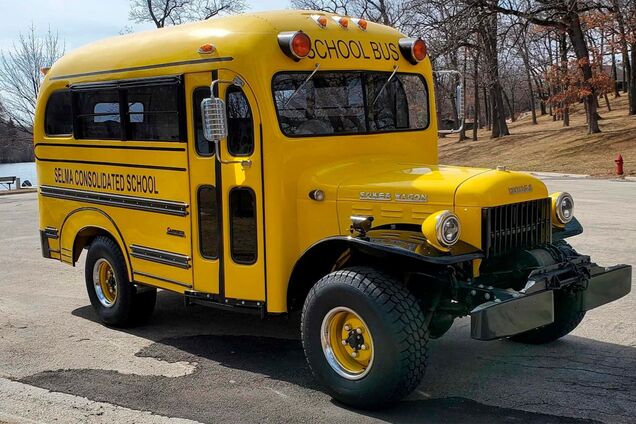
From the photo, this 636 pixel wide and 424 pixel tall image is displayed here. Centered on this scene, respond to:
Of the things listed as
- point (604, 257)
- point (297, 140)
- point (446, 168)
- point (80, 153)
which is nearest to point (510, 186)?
point (446, 168)

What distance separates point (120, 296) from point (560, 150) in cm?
2619

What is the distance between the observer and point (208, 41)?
547 centimetres

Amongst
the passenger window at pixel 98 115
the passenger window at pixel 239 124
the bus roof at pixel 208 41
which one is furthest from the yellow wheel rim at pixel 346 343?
the passenger window at pixel 98 115

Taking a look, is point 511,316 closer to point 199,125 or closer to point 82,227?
point 199,125

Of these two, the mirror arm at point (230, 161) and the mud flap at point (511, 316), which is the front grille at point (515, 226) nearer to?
the mud flap at point (511, 316)

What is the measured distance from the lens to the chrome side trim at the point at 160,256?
5.80 metres

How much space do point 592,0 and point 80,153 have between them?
2750 cm

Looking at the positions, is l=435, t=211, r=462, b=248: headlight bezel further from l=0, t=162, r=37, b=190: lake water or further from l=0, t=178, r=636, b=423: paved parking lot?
l=0, t=162, r=37, b=190: lake water

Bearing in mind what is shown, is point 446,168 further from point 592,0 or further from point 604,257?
point 592,0

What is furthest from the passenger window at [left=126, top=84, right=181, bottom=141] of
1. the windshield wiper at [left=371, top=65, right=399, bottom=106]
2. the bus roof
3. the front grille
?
the front grille

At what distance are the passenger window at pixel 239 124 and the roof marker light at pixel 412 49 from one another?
1502mm

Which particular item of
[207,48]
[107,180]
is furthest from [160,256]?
[207,48]

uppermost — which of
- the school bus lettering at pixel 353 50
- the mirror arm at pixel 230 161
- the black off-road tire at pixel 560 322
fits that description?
the school bus lettering at pixel 353 50

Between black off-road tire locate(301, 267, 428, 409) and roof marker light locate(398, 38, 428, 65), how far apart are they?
2.16 metres
